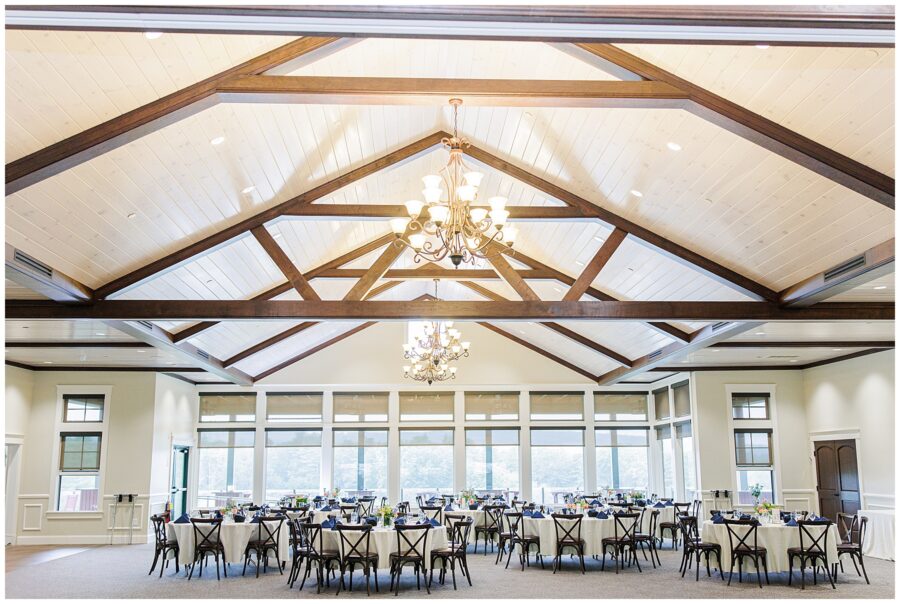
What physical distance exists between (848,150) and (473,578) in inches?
268

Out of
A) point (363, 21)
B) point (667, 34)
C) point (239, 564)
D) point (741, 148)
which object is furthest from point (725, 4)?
point (239, 564)

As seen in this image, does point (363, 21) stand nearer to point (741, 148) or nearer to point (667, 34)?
point (667, 34)

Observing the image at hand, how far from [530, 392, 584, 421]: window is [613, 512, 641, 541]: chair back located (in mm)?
5695

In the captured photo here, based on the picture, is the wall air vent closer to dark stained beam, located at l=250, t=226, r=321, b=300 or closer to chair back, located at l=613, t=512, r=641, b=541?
chair back, located at l=613, t=512, r=641, b=541

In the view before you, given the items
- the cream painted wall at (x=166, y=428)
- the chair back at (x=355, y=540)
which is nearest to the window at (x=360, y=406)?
the cream painted wall at (x=166, y=428)

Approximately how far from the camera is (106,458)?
14766 millimetres

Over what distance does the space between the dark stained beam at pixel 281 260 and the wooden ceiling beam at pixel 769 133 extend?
4464 mm

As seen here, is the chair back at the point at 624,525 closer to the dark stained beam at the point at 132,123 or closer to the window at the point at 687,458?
the window at the point at 687,458

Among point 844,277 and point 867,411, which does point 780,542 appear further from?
point 867,411

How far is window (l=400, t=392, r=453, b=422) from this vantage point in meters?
17.1

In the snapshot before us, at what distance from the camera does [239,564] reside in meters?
11.4

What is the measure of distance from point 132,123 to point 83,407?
11015 millimetres

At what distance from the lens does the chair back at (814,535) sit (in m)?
9.20

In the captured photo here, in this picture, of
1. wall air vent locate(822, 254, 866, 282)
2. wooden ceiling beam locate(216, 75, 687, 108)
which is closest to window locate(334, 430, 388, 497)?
wall air vent locate(822, 254, 866, 282)
